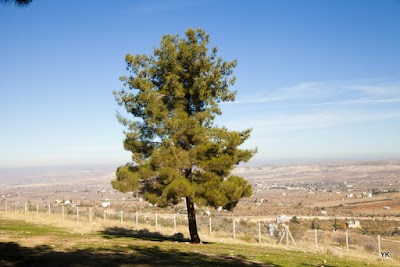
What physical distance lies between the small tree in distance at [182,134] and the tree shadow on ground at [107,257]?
133 inches

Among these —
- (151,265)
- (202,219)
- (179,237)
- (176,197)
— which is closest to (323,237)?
(202,219)

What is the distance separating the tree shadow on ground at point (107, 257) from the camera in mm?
13344

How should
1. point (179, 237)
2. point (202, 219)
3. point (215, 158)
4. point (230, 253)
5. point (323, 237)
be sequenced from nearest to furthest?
point (230, 253) < point (215, 158) < point (179, 237) < point (323, 237) < point (202, 219)

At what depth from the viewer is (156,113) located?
68.1 feet

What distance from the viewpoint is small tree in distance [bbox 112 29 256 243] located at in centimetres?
2030

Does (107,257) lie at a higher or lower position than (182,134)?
lower

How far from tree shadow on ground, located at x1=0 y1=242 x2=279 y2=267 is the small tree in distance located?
11.1ft

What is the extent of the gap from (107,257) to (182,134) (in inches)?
320

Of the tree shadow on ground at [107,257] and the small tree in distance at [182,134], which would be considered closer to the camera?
the tree shadow on ground at [107,257]

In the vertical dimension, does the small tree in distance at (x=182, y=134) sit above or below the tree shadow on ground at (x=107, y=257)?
above

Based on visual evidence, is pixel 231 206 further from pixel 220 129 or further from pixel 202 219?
pixel 202 219

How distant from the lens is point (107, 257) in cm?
1492

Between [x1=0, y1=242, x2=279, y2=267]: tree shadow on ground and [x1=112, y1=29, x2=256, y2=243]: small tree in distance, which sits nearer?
[x1=0, y1=242, x2=279, y2=267]: tree shadow on ground

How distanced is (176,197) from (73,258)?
6972mm
